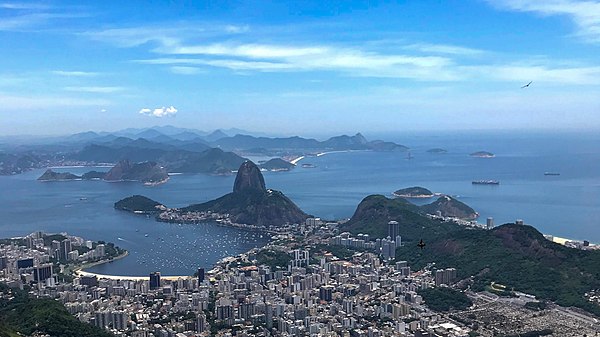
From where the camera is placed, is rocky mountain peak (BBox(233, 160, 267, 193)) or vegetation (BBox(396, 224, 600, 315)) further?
rocky mountain peak (BBox(233, 160, 267, 193))

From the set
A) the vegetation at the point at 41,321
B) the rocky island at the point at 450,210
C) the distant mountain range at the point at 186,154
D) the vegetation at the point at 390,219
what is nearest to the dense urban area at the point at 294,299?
the vegetation at the point at 41,321

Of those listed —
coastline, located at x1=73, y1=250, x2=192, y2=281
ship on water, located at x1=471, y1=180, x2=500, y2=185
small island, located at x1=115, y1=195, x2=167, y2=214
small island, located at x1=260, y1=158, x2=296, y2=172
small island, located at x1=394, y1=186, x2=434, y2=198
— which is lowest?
coastline, located at x1=73, y1=250, x2=192, y2=281

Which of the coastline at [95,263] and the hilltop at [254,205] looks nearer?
the coastline at [95,263]

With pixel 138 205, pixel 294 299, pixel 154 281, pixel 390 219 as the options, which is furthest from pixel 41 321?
pixel 138 205

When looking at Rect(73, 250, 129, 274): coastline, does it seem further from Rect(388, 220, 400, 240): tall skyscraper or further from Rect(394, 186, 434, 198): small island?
Rect(394, 186, 434, 198): small island

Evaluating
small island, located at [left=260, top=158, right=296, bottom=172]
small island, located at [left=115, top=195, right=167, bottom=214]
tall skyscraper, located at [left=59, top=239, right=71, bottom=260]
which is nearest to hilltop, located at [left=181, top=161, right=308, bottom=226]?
small island, located at [left=115, top=195, right=167, bottom=214]

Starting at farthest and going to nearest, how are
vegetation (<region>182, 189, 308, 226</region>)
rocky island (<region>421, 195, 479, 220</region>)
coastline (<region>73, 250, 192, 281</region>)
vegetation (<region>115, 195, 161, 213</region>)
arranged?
1. vegetation (<region>115, 195, 161, 213</region>)
2. rocky island (<region>421, 195, 479, 220</region>)
3. vegetation (<region>182, 189, 308, 226</region>)
4. coastline (<region>73, 250, 192, 281</region>)

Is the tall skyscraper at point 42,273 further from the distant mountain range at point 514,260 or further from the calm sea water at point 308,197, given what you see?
the distant mountain range at point 514,260
